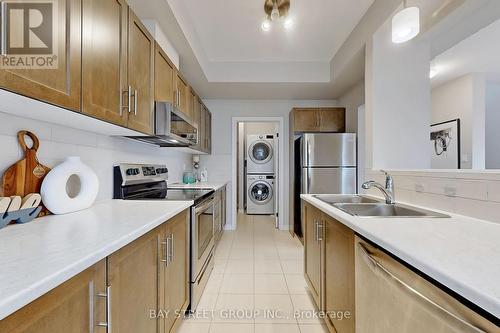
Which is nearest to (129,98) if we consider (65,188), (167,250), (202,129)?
(65,188)

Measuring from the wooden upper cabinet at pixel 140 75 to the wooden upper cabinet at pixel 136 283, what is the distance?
2.45 ft

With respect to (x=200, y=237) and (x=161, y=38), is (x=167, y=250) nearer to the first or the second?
(x=200, y=237)

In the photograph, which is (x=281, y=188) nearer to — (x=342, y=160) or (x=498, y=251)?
(x=342, y=160)

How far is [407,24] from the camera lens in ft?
5.14

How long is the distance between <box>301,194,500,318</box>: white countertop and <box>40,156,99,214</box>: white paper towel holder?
1381 mm

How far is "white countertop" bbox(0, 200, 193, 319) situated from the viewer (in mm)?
513

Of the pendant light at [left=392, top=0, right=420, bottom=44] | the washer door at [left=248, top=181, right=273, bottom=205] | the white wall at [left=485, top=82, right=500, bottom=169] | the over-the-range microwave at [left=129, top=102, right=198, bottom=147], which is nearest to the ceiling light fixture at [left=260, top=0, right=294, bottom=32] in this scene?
the pendant light at [left=392, top=0, right=420, bottom=44]

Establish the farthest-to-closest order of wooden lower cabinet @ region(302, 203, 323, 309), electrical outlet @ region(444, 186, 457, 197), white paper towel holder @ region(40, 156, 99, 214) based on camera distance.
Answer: wooden lower cabinet @ region(302, 203, 323, 309) < electrical outlet @ region(444, 186, 457, 197) < white paper towel holder @ region(40, 156, 99, 214)

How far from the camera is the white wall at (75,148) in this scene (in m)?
1.05

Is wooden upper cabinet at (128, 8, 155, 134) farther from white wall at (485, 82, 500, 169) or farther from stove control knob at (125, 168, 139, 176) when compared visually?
white wall at (485, 82, 500, 169)

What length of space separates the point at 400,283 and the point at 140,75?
5.81 ft

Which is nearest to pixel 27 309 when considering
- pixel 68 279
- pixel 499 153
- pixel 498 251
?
pixel 68 279

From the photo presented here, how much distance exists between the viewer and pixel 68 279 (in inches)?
24.6

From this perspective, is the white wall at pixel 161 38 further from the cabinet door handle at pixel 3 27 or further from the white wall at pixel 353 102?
the white wall at pixel 353 102
